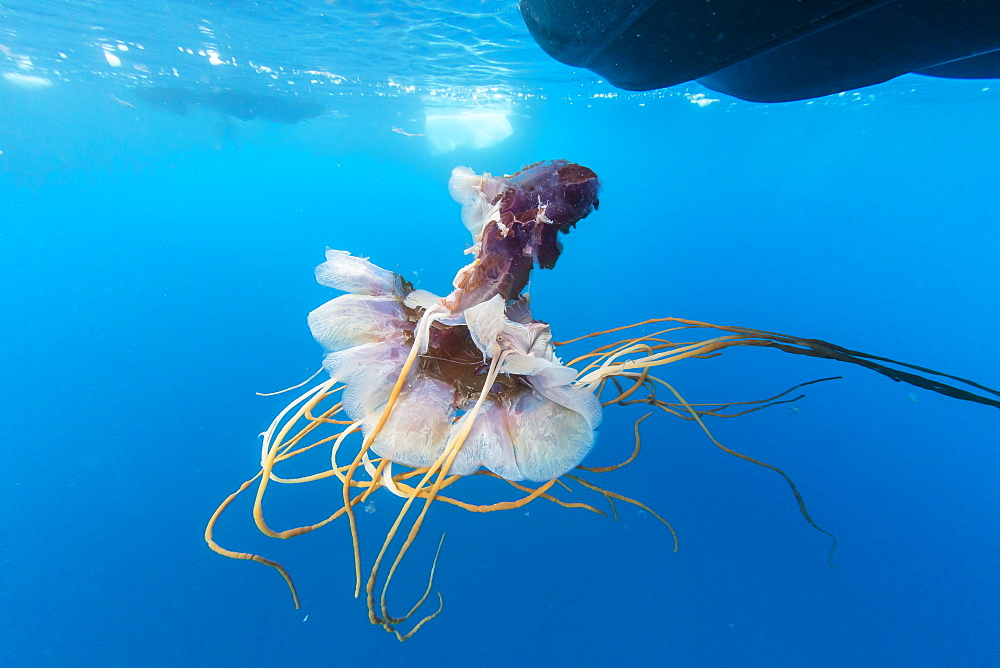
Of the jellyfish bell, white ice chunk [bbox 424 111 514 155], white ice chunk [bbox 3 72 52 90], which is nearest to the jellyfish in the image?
the jellyfish bell

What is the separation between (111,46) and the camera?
32.2ft

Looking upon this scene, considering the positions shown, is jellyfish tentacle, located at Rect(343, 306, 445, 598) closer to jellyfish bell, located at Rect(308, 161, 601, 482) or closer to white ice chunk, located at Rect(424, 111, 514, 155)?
jellyfish bell, located at Rect(308, 161, 601, 482)

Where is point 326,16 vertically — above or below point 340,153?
above

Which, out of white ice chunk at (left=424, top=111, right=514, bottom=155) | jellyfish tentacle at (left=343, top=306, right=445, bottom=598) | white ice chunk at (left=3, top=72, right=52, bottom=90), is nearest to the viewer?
jellyfish tentacle at (left=343, top=306, right=445, bottom=598)

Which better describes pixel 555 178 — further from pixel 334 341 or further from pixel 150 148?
pixel 150 148

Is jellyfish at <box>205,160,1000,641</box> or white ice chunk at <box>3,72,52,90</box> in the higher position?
white ice chunk at <box>3,72,52,90</box>

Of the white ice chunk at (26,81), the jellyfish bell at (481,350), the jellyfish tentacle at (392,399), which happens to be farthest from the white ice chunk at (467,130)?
the jellyfish tentacle at (392,399)

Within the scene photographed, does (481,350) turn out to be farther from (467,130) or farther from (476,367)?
(467,130)

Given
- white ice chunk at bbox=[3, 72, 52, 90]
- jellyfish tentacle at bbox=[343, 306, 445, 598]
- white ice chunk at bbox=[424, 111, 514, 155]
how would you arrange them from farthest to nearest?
white ice chunk at bbox=[424, 111, 514, 155] → white ice chunk at bbox=[3, 72, 52, 90] → jellyfish tentacle at bbox=[343, 306, 445, 598]

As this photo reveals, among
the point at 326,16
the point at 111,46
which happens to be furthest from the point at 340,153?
the point at 326,16

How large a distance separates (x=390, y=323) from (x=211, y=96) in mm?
18563

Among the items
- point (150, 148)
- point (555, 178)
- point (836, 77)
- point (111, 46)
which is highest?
point (111, 46)

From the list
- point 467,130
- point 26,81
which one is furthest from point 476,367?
point 467,130

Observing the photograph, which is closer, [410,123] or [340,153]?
[410,123]
